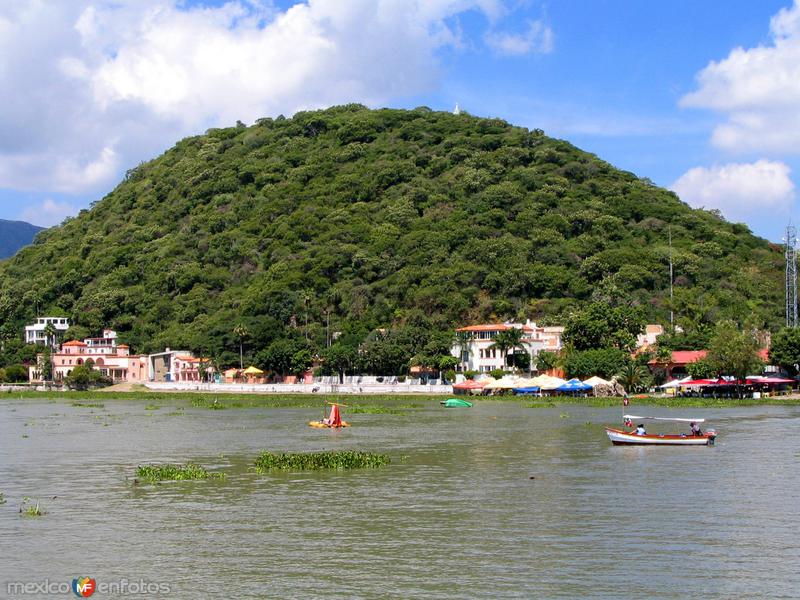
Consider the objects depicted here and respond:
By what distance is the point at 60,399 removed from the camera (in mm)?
108562

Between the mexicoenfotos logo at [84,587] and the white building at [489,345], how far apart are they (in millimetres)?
91851

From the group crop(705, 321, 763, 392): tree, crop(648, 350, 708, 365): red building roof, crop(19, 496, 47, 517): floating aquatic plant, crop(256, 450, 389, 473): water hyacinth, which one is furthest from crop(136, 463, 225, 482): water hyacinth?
crop(648, 350, 708, 365): red building roof

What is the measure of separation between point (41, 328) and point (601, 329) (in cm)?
10660

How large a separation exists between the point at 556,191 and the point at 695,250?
A: 31.8 meters

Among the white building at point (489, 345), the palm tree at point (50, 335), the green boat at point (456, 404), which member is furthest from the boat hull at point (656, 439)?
the palm tree at point (50, 335)

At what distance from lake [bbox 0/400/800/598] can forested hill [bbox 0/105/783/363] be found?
7575 centimetres

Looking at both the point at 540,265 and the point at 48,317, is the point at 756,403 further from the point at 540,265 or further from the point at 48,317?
the point at 48,317

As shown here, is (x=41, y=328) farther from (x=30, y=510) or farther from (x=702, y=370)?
(x=30, y=510)

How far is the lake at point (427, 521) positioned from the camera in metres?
20.5

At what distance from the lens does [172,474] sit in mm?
35125

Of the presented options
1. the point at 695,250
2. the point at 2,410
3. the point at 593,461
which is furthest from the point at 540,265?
the point at 593,461

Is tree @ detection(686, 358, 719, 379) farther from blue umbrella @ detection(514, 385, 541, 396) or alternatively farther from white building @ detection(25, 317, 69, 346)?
white building @ detection(25, 317, 69, 346)

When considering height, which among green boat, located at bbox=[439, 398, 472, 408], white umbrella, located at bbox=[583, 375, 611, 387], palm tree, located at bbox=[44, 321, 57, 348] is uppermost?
palm tree, located at bbox=[44, 321, 57, 348]

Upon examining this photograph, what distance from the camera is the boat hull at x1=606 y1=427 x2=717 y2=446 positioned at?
44.2 metres
